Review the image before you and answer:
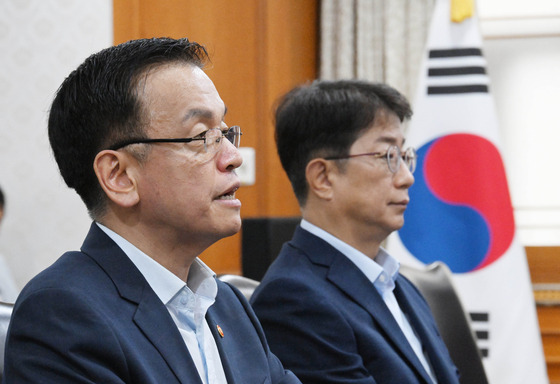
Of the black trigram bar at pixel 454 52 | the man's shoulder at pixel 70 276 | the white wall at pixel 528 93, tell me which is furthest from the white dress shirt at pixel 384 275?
the white wall at pixel 528 93

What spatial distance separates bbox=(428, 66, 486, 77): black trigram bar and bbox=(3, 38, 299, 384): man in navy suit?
2353 mm

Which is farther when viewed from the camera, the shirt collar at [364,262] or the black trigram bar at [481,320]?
the black trigram bar at [481,320]

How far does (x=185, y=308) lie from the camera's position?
127 centimetres

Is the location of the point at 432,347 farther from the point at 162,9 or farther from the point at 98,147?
the point at 162,9

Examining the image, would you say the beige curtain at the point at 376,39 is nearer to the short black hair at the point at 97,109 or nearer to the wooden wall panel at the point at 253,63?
the wooden wall panel at the point at 253,63

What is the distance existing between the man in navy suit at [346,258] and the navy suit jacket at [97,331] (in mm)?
437

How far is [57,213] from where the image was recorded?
10.9ft

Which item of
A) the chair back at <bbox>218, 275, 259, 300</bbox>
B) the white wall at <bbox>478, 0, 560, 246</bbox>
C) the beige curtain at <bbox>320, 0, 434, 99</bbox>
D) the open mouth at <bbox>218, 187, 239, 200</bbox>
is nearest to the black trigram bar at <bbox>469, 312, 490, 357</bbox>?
the white wall at <bbox>478, 0, 560, 246</bbox>

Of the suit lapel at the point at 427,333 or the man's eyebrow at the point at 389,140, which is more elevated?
the man's eyebrow at the point at 389,140

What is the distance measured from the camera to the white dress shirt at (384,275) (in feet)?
6.40

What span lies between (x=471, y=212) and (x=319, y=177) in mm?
1530

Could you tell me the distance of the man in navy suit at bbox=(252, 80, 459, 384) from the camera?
68.7 inches

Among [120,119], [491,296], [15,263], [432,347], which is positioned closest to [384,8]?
[491,296]

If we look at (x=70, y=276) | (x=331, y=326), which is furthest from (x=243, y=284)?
(x=70, y=276)
